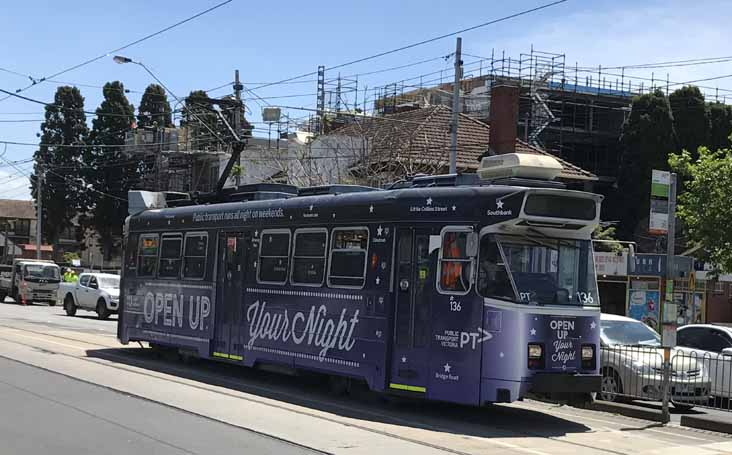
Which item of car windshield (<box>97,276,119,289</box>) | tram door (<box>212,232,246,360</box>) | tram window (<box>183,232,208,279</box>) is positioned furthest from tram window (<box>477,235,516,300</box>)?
car windshield (<box>97,276,119,289</box>)

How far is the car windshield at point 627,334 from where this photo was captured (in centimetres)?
1587

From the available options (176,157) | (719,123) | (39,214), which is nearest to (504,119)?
(719,123)

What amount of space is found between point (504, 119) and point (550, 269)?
1021 inches

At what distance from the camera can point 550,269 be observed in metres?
11.8

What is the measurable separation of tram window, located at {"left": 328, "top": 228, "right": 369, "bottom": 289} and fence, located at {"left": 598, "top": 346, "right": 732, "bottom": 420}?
4669mm

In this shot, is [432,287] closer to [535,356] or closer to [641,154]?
[535,356]

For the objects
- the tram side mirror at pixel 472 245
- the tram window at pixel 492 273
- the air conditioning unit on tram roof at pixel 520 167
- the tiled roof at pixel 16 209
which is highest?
the tiled roof at pixel 16 209

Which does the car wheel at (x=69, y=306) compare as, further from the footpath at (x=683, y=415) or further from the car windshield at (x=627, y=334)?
the footpath at (x=683, y=415)

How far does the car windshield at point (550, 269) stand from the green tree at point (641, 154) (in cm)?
3714

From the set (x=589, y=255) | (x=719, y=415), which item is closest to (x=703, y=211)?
(x=719, y=415)

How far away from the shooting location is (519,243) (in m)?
11.6

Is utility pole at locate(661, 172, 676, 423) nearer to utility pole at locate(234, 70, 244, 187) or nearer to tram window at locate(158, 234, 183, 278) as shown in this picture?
tram window at locate(158, 234, 183, 278)

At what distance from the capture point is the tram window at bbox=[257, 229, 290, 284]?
48.2ft

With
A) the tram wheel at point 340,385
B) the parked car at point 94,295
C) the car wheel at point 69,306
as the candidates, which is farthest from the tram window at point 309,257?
the car wheel at point 69,306
